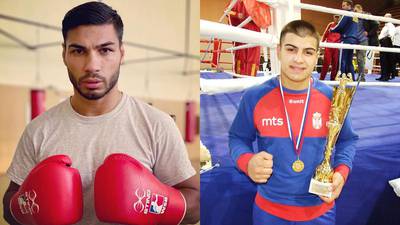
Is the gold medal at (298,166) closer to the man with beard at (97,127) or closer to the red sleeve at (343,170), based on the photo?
the red sleeve at (343,170)

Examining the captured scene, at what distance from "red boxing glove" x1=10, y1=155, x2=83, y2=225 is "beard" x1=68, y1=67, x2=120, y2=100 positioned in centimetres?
19

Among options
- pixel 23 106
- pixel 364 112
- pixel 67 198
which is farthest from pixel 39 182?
pixel 364 112

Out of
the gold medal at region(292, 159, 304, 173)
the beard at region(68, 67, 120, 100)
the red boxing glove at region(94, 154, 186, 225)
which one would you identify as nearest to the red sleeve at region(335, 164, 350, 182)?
the gold medal at region(292, 159, 304, 173)

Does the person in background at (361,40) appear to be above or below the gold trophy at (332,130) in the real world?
above

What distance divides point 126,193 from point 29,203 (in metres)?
0.26

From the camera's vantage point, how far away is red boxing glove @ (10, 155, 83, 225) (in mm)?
865

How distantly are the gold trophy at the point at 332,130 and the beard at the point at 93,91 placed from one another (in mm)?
601

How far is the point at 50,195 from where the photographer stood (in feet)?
2.84

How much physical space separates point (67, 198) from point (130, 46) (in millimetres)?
455

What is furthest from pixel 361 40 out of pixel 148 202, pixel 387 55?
pixel 148 202

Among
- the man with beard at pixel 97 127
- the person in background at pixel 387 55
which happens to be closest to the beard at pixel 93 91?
the man with beard at pixel 97 127

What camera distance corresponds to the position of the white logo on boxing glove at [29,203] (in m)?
0.87

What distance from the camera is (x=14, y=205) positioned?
90 centimetres

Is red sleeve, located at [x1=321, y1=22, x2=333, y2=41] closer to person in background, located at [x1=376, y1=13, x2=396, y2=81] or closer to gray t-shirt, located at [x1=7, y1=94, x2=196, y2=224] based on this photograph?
person in background, located at [x1=376, y1=13, x2=396, y2=81]
